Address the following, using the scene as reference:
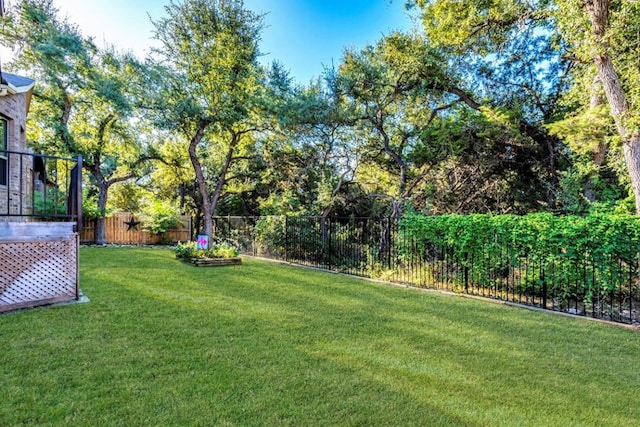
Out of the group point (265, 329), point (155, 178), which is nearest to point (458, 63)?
point (265, 329)

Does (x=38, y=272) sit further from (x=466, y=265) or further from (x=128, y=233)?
(x=128, y=233)

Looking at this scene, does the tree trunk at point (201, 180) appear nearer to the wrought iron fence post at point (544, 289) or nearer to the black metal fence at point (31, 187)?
the black metal fence at point (31, 187)

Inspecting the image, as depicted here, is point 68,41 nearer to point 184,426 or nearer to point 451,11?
point 451,11

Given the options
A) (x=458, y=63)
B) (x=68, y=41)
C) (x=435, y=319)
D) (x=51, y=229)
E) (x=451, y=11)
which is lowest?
(x=435, y=319)

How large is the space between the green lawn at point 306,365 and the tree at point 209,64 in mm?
9089

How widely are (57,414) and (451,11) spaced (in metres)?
11.1

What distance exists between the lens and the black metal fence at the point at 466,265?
17.0 ft

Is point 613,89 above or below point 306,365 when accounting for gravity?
above

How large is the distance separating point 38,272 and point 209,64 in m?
10.7

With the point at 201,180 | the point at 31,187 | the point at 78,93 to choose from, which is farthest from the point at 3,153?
the point at 78,93

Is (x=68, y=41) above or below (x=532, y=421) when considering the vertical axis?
above

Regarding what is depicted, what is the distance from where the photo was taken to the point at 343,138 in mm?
12289

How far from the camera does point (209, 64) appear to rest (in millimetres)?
12992

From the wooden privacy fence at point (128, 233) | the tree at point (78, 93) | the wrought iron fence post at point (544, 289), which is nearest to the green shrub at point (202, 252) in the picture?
the wooden privacy fence at point (128, 233)
